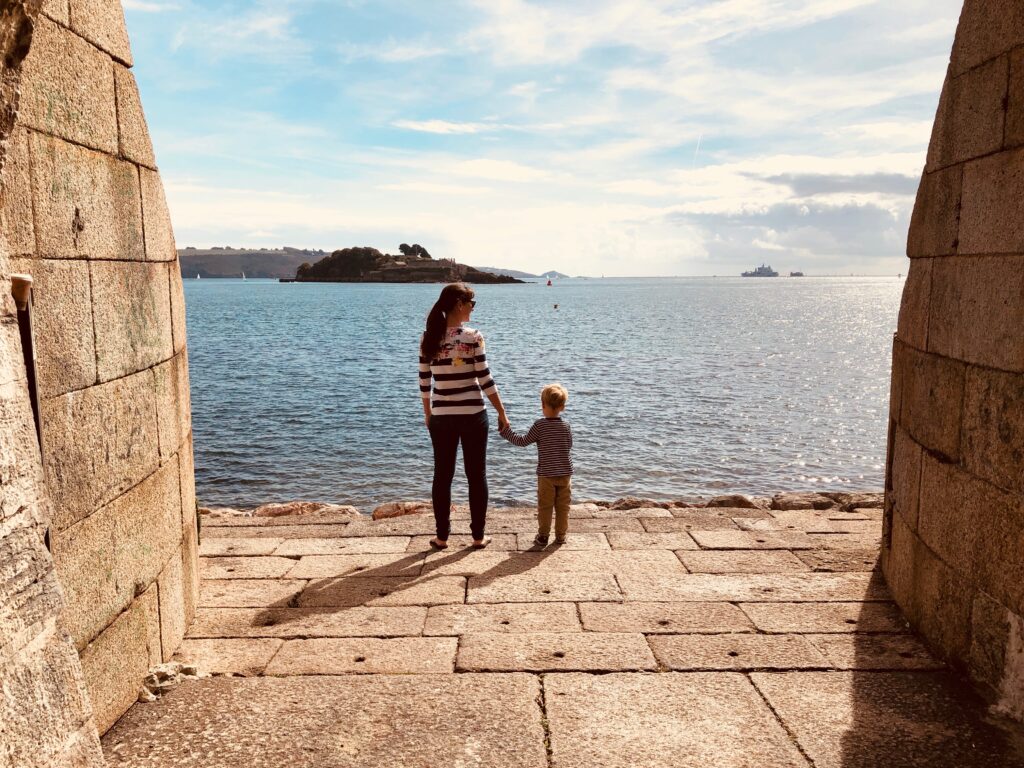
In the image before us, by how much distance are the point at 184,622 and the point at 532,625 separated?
6.53 feet

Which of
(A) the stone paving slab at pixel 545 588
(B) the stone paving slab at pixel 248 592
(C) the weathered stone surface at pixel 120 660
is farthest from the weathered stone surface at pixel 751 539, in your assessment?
(C) the weathered stone surface at pixel 120 660

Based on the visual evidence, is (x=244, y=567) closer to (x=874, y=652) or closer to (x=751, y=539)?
(x=751, y=539)

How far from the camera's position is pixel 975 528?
3.78 m

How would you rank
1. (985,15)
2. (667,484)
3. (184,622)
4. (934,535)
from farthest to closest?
(667,484), (184,622), (934,535), (985,15)

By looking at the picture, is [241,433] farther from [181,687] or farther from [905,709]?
[905,709]

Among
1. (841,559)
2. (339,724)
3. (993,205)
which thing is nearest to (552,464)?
(841,559)

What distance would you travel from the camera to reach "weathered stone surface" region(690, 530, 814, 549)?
630 cm

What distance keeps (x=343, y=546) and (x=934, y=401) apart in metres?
4.40

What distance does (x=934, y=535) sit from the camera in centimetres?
426

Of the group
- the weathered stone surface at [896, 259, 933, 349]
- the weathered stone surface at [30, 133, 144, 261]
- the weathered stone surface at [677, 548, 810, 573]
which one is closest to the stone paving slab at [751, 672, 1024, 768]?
the weathered stone surface at [677, 548, 810, 573]

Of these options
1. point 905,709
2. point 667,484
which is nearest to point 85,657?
point 905,709

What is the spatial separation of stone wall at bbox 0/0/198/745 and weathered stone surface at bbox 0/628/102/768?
0.14 m

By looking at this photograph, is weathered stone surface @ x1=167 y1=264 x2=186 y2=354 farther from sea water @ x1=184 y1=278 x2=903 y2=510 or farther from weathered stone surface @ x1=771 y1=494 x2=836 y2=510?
sea water @ x1=184 y1=278 x2=903 y2=510

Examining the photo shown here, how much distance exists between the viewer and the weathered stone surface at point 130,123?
12.5 feet
